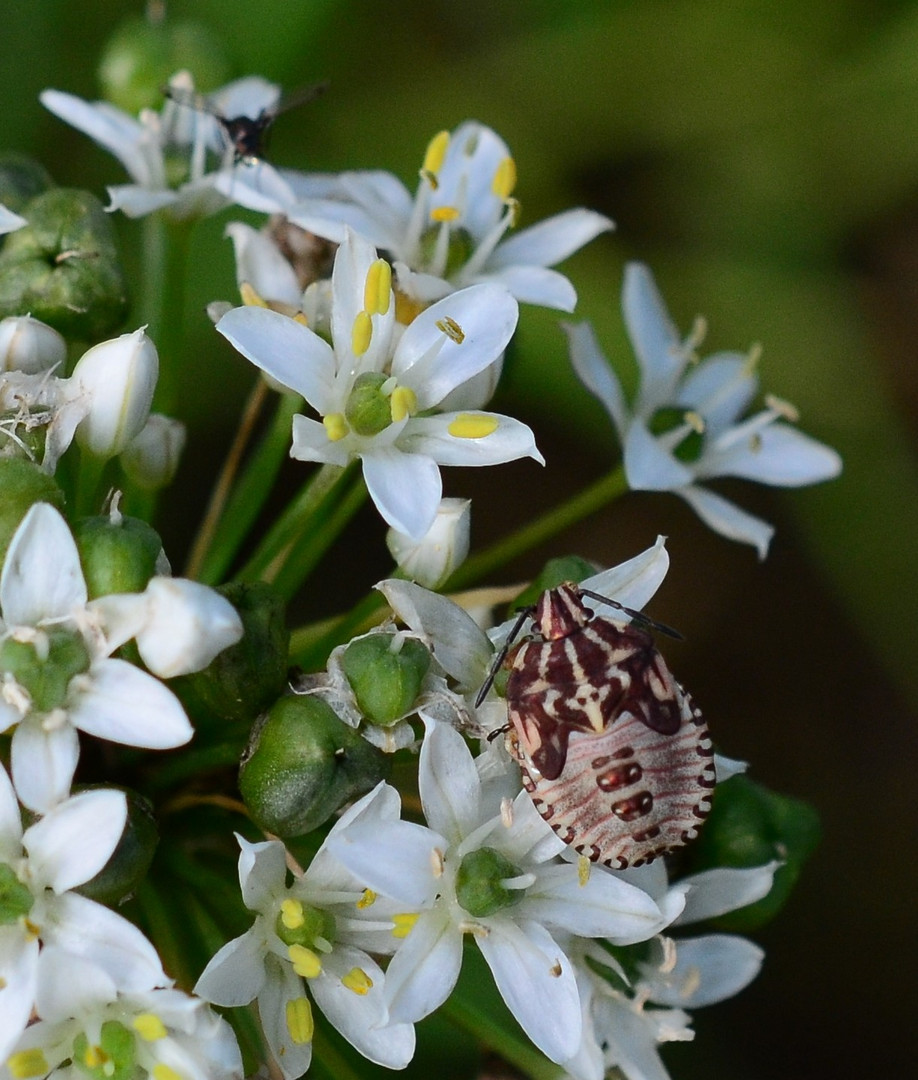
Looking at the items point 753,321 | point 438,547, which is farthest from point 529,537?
point 753,321

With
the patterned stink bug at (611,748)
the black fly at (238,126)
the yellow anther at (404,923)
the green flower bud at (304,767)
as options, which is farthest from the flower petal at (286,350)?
the yellow anther at (404,923)

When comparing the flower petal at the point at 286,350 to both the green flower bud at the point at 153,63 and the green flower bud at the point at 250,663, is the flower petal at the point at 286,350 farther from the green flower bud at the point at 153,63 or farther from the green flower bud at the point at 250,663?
the green flower bud at the point at 153,63

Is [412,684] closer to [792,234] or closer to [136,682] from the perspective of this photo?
[136,682]

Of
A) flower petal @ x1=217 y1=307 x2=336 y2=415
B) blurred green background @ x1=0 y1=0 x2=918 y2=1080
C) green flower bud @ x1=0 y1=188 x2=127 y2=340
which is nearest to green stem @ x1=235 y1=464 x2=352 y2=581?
flower petal @ x1=217 y1=307 x2=336 y2=415

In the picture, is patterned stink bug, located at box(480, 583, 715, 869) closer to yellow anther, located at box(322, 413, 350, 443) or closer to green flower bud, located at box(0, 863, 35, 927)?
yellow anther, located at box(322, 413, 350, 443)

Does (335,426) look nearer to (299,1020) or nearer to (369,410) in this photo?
(369,410)

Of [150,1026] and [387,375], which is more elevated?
[387,375]
